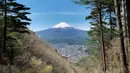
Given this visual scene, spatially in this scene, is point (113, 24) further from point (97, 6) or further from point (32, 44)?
point (32, 44)

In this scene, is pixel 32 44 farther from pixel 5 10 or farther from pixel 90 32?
pixel 5 10

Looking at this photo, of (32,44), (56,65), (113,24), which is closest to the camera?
(113,24)

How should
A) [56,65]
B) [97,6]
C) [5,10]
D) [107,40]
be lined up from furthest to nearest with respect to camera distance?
[56,65] → [107,40] → [97,6] → [5,10]

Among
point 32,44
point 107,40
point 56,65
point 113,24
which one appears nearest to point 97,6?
point 107,40

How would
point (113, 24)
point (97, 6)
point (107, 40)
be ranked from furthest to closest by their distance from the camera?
1. point (113, 24)
2. point (107, 40)
3. point (97, 6)

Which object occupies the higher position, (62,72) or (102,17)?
(102,17)

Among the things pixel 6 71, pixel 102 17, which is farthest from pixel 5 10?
pixel 102 17

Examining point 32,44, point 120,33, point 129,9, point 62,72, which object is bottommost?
point 62,72

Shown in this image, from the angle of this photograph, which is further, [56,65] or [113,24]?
[56,65]

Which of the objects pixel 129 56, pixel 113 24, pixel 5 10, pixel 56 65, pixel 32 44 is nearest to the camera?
pixel 129 56
